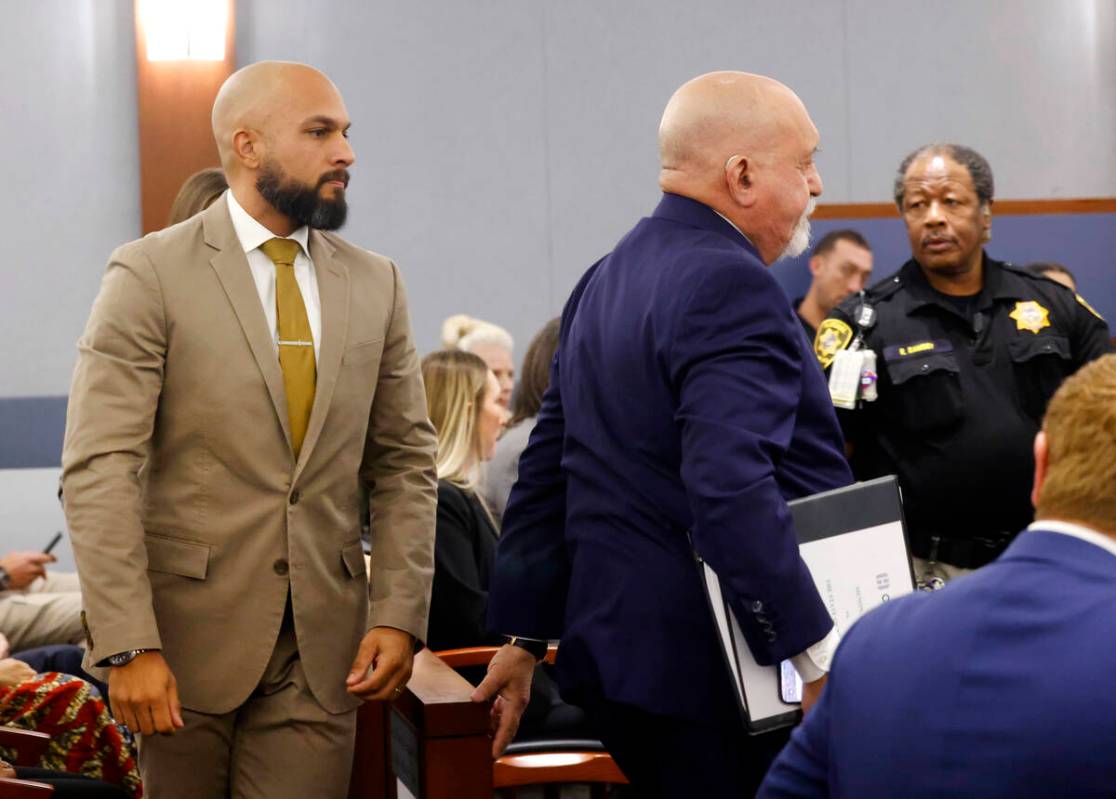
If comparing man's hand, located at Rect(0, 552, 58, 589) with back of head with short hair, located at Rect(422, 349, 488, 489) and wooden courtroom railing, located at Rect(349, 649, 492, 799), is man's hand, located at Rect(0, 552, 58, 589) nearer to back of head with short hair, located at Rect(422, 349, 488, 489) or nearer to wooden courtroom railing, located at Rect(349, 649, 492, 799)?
back of head with short hair, located at Rect(422, 349, 488, 489)

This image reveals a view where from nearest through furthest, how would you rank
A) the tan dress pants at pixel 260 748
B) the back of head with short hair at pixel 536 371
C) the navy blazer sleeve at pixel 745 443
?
the navy blazer sleeve at pixel 745 443 < the tan dress pants at pixel 260 748 < the back of head with short hair at pixel 536 371

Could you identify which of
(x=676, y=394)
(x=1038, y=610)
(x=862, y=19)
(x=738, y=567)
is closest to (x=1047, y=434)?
(x=1038, y=610)

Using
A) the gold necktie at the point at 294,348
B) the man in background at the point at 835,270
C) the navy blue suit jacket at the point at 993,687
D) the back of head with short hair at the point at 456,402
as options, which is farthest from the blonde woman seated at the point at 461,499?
the man in background at the point at 835,270

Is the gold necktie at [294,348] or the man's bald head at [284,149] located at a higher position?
the man's bald head at [284,149]

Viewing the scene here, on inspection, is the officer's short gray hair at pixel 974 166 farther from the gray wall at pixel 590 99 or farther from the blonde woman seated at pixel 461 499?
the gray wall at pixel 590 99

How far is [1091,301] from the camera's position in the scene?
6.39m

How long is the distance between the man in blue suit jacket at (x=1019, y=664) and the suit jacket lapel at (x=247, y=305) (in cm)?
115

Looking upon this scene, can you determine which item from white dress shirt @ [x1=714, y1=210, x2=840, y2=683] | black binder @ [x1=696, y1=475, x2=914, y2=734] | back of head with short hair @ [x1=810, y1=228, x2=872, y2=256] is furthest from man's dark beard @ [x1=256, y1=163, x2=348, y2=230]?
back of head with short hair @ [x1=810, y1=228, x2=872, y2=256]

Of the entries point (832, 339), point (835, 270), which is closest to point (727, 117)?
point (832, 339)

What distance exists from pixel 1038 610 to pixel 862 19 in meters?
5.53

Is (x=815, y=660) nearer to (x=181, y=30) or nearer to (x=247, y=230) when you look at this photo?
(x=247, y=230)

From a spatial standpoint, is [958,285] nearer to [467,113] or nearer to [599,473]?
[599,473]

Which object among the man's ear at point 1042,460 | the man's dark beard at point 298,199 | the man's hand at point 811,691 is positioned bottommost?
the man's hand at point 811,691

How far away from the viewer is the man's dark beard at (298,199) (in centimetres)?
222
